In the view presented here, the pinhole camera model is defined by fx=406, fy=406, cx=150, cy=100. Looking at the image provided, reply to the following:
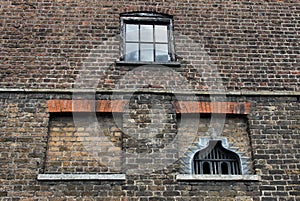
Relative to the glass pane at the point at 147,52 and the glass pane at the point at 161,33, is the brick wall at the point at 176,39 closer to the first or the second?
the glass pane at the point at 161,33

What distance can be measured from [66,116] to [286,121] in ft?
14.4

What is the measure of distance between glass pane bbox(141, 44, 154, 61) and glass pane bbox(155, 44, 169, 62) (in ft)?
0.36

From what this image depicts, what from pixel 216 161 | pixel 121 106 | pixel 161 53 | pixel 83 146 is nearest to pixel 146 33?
pixel 161 53

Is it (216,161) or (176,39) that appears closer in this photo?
(216,161)

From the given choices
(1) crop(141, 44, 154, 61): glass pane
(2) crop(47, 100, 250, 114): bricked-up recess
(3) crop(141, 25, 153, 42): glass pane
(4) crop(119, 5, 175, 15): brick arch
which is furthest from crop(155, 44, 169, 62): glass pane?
(2) crop(47, 100, 250, 114): bricked-up recess

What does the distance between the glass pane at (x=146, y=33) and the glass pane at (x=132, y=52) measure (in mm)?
254

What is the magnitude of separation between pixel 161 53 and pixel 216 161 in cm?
272

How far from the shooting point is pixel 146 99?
8188mm

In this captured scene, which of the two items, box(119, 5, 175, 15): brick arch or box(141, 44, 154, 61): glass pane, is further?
box(119, 5, 175, 15): brick arch

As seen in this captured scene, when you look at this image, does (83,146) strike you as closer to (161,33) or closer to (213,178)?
(213,178)

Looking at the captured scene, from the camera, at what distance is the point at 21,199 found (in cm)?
702

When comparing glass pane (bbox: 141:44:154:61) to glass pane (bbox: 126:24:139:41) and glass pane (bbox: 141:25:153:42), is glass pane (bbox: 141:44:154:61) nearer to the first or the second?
glass pane (bbox: 141:25:153:42)

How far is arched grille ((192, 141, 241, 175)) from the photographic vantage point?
7695 mm

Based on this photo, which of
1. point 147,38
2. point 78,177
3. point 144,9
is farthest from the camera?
point 144,9
